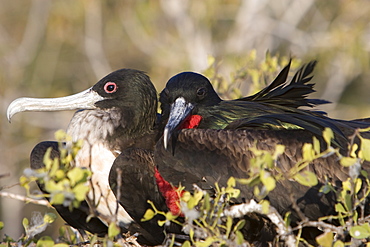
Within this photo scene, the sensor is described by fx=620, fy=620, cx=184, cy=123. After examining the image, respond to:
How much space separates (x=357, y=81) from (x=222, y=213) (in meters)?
9.76

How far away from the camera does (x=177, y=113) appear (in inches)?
133

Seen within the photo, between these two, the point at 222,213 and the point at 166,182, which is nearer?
the point at 222,213

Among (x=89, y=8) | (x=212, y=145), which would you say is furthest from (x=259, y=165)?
(x=89, y=8)

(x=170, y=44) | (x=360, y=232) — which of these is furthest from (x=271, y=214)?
(x=170, y=44)

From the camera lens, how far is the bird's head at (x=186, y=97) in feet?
11.4

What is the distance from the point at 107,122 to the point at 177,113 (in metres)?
0.41

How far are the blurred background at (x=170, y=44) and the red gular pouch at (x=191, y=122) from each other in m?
4.85

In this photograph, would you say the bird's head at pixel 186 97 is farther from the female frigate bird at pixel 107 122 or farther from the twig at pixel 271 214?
the twig at pixel 271 214

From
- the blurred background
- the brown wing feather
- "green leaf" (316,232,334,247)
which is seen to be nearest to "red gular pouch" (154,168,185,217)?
the brown wing feather

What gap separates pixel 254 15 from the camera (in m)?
9.32

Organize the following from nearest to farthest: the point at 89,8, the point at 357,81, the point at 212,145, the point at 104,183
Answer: the point at 212,145 → the point at 104,183 → the point at 89,8 → the point at 357,81

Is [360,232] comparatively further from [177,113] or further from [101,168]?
[101,168]

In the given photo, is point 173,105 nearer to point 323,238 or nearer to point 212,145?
point 212,145

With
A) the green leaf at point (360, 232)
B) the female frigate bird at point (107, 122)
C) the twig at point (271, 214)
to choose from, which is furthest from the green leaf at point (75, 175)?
the female frigate bird at point (107, 122)
